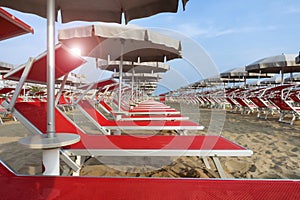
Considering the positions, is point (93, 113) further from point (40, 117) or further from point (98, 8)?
point (98, 8)

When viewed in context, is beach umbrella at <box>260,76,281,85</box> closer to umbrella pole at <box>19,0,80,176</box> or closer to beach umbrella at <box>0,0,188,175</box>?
beach umbrella at <box>0,0,188,175</box>

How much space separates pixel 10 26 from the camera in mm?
1750

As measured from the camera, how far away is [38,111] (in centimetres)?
196

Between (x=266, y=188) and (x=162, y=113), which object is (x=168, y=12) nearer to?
(x=266, y=188)

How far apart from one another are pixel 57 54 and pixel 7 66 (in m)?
7.83

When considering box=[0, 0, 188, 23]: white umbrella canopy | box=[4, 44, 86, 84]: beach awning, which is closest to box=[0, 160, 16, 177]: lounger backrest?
box=[4, 44, 86, 84]: beach awning

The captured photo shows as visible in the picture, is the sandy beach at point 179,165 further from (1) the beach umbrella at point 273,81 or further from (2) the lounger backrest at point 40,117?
(1) the beach umbrella at point 273,81

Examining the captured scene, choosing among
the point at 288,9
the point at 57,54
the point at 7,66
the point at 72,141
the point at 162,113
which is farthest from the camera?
the point at 288,9

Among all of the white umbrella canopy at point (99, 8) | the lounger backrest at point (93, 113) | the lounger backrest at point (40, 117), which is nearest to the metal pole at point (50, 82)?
the lounger backrest at point (40, 117)

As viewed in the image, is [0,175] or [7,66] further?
[7,66]

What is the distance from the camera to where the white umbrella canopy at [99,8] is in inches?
87.7

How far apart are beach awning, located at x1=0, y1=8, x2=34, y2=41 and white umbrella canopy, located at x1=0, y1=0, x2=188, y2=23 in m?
0.46

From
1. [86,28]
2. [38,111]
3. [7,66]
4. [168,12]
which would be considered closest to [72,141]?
[38,111]

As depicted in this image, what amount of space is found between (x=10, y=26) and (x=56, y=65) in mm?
471
